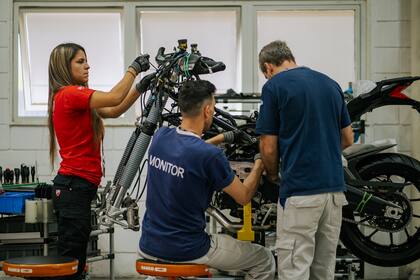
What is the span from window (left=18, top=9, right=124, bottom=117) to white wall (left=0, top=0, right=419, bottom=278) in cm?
22

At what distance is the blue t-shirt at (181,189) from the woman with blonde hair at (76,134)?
565 mm

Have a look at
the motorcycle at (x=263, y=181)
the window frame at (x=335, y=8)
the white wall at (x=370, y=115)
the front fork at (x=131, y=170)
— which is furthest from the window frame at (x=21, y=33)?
the front fork at (x=131, y=170)

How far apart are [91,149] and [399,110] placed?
337 cm

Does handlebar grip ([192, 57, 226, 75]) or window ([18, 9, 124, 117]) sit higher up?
window ([18, 9, 124, 117])

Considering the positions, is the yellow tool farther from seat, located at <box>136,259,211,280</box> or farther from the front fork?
the front fork

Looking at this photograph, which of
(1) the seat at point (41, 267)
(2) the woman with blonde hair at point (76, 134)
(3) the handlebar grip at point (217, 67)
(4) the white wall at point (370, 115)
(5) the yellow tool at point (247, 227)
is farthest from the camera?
(4) the white wall at point (370, 115)

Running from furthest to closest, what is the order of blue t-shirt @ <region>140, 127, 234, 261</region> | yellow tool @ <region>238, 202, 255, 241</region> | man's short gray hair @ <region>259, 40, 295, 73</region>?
yellow tool @ <region>238, 202, 255, 241</region> → man's short gray hair @ <region>259, 40, 295, 73</region> → blue t-shirt @ <region>140, 127, 234, 261</region>

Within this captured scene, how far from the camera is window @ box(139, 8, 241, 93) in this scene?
5.92 meters

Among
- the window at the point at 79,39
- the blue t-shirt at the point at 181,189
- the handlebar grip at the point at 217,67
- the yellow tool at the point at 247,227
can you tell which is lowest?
the yellow tool at the point at 247,227

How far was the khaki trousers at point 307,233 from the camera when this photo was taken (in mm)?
3047

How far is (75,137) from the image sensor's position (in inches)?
136

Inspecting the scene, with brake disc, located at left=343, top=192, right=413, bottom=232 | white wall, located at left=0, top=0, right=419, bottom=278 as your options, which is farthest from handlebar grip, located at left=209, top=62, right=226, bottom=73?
white wall, located at left=0, top=0, right=419, bottom=278

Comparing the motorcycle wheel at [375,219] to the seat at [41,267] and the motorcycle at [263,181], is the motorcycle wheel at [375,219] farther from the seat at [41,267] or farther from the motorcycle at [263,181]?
the seat at [41,267]

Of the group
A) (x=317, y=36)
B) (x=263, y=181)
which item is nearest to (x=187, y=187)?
(x=263, y=181)
